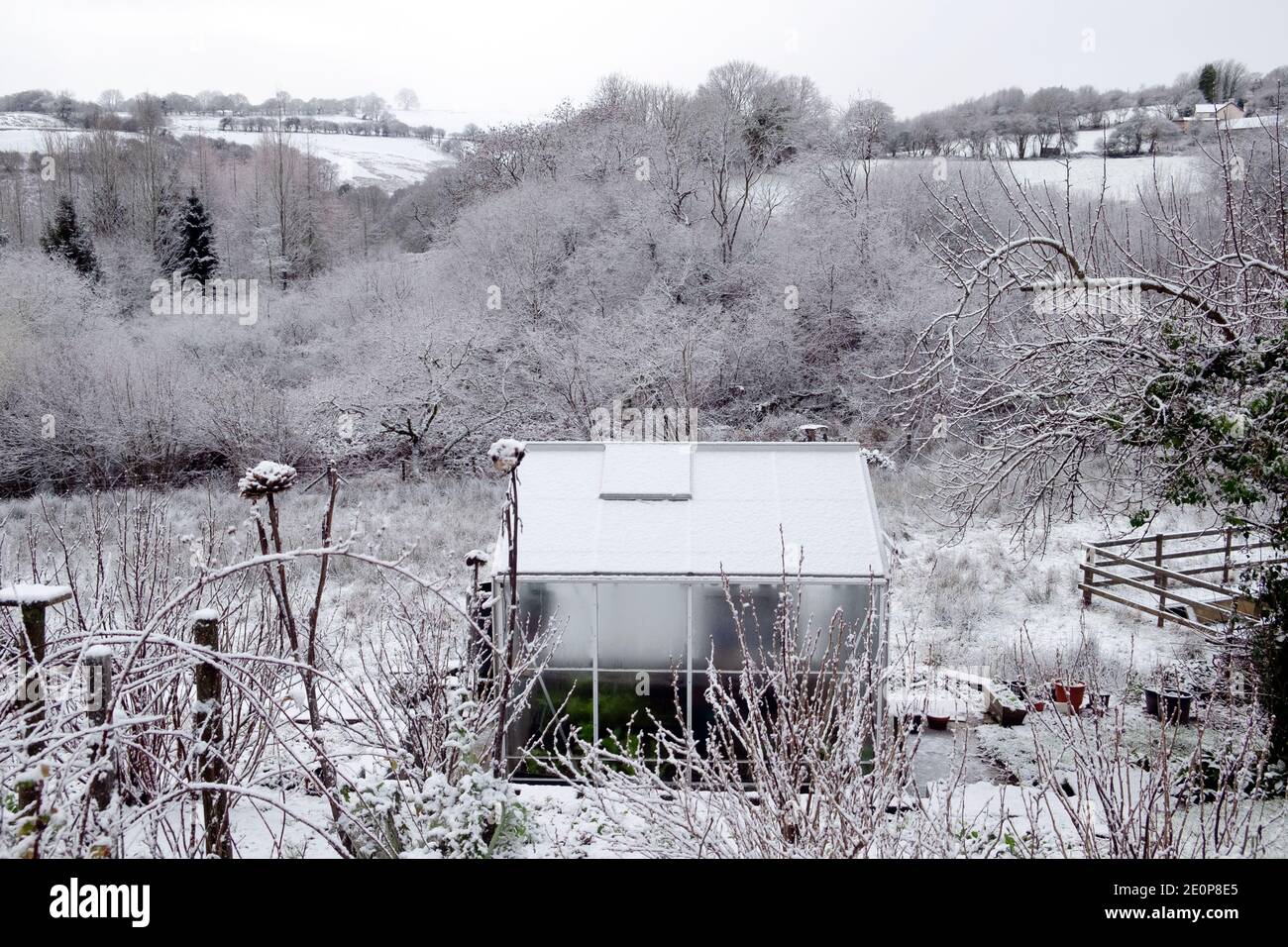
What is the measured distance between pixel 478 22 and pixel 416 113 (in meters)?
30.4

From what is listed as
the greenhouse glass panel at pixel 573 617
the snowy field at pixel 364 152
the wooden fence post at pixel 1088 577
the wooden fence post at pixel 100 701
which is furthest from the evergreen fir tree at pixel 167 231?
the wooden fence post at pixel 100 701

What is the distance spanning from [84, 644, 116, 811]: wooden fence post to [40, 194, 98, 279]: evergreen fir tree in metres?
22.4

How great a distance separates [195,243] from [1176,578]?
77.4ft

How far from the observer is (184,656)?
7.63ft

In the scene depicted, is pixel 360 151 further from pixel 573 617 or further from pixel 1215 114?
pixel 1215 114

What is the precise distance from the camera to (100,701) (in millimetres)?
2252

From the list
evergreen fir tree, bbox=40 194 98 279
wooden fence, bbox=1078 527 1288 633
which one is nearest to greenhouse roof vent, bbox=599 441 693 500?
wooden fence, bbox=1078 527 1288 633

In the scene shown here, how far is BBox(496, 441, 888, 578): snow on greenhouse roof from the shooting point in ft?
21.5

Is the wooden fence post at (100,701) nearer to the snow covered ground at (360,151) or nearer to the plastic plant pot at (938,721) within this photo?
the plastic plant pot at (938,721)

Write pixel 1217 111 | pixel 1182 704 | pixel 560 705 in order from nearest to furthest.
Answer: pixel 1217 111, pixel 560 705, pixel 1182 704

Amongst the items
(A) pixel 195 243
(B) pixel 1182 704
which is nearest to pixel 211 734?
(B) pixel 1182 704

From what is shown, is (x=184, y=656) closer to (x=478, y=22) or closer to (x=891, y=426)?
(x=478, y=22)

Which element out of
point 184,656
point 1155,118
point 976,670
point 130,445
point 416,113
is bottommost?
point 976,670
